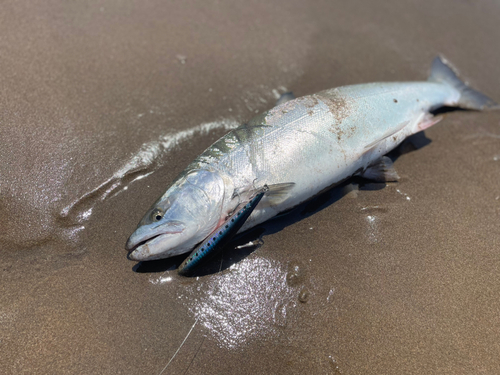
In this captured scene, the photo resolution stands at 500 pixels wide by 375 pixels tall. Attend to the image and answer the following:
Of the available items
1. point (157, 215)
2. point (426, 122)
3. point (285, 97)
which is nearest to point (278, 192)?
point (157, 215)

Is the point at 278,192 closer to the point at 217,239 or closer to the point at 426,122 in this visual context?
the point at 217,239

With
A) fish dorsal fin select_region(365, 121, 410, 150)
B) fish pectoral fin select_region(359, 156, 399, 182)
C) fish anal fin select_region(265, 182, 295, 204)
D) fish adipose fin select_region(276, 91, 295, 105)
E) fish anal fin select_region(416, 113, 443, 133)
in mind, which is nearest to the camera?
fish anal fin select_region(265, 182, 295, 204)

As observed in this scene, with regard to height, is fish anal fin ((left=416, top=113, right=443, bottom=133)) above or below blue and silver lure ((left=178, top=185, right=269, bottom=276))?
above

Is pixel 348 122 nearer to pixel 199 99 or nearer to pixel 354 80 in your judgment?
pixel 354 80

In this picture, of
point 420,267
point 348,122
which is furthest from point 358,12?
point 420,267

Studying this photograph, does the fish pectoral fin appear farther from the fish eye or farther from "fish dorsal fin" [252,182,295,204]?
the fish eye

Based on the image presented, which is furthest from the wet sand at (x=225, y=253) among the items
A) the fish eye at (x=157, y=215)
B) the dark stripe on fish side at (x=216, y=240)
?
the fish eye at (x=157, y=215)

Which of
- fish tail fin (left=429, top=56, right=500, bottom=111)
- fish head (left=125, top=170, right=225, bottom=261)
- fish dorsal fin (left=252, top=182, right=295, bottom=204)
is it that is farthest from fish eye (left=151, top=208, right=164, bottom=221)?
fish tail fin (left=429, top=56, right=500, bottom=111)
